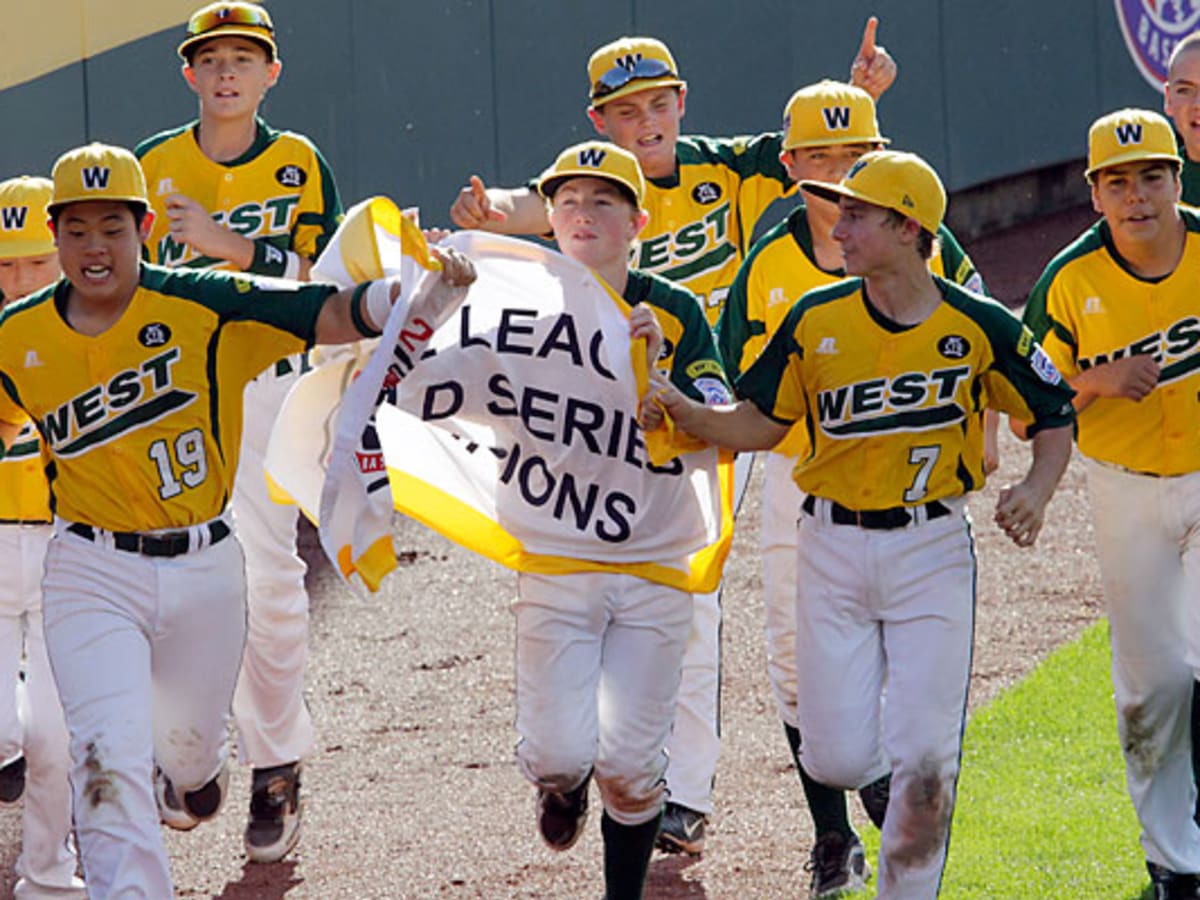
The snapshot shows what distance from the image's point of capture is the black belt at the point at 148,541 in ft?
21.3

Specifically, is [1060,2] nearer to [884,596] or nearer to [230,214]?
[230,214]

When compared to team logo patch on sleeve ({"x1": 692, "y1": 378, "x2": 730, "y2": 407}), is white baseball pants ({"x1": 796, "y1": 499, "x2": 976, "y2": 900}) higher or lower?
→ lower

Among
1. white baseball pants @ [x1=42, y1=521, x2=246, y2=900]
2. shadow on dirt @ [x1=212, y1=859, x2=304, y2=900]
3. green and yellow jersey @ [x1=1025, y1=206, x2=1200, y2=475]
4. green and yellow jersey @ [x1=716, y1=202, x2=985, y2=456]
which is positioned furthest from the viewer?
shadow on dirt @ [x1=212, y1=859, x2=304, y2=900]

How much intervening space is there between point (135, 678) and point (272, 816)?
5.84 feet

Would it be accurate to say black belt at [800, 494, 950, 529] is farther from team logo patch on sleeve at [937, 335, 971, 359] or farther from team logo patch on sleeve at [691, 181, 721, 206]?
team logo patch on sleeve at [691, 181, 721, 206]

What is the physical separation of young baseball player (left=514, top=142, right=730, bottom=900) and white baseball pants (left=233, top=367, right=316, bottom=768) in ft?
4.67

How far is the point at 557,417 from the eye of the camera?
6.88 meters

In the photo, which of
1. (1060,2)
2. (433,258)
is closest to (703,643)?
(433,258)

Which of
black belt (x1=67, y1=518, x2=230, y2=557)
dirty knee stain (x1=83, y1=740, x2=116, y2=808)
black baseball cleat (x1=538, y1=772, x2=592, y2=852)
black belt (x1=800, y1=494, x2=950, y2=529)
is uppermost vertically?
black belt (x1=67, y1=518, x2=230, y2=557)

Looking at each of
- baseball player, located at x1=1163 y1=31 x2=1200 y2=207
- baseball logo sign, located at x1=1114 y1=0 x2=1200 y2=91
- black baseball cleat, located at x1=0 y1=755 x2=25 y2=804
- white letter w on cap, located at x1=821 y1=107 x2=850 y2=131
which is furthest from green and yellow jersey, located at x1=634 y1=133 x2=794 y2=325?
baseball logo sign, located at x1=1114 y1=0 x2=1200 y2=91

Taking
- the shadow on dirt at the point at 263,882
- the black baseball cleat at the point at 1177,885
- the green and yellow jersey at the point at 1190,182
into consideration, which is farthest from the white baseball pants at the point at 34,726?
the green and yellow jersey at the point at 1190,182

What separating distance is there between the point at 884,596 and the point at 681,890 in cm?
153

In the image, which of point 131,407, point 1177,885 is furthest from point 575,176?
point 1177,885

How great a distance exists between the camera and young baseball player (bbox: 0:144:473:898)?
6418mm
